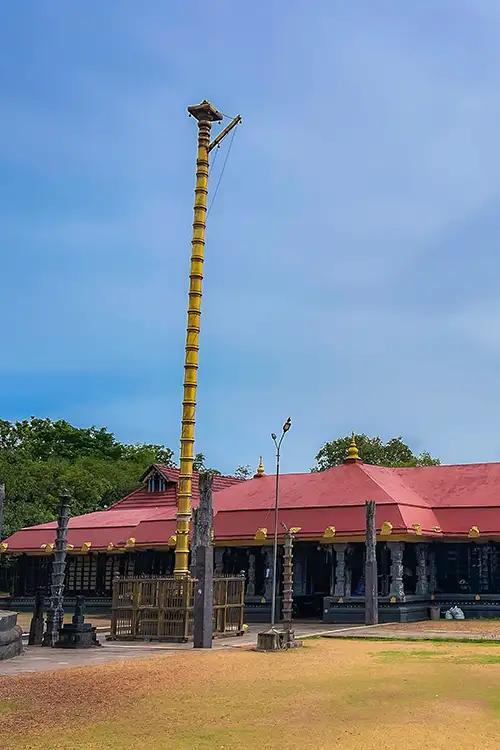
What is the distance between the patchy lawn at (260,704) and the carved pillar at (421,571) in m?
13.9

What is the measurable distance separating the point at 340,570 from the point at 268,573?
280cm

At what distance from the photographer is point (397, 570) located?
2853 cm

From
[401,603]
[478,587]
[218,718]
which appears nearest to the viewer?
[218,718]

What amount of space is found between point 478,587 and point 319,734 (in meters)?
22.6

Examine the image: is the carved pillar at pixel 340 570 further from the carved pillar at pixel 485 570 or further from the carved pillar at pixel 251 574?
the carved pillar at pixel 485 570

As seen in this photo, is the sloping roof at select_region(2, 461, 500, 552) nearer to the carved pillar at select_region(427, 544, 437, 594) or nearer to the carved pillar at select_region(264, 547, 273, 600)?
the carved pillar at select_region(264, 547, 273, 600)

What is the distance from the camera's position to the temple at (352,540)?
2892cm

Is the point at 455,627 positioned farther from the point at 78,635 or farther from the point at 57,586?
the point at 57,586

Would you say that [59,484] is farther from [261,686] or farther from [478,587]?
[261,686]

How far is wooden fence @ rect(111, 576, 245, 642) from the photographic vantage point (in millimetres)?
20984

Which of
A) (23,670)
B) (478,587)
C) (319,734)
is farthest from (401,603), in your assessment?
(319,734)

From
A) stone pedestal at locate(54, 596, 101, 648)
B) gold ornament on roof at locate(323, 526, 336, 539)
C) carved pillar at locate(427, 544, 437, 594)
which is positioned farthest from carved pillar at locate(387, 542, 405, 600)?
stone pedestal at locate(54, 596, 101, 648)

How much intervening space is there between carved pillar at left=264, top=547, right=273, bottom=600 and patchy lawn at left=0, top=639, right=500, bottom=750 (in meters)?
14.5

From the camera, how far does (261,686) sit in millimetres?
12320
